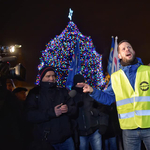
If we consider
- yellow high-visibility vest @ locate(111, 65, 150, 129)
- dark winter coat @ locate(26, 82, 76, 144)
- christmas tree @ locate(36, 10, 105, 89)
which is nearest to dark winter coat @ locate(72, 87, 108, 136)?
dark winter coat @ locate(26, 82, 76, 144)

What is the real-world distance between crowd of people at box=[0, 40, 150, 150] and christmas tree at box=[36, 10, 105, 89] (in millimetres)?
11206

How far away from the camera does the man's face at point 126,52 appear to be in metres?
2.80

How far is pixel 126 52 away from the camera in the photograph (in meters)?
2.82

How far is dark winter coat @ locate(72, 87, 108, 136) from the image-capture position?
3920mm

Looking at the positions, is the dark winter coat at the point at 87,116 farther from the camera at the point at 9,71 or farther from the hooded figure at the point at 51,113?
the camera at the point at 9,71

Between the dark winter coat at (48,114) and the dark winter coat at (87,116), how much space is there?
0.76 meters

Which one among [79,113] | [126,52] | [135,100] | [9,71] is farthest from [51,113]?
[126,52]

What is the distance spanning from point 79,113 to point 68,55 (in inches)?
475

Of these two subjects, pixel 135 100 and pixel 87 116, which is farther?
pixel 87 116

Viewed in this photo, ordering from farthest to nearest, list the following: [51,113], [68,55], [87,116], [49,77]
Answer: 1. [68,55]
2. [87,116]
3. [49,77]
4. [51,113]

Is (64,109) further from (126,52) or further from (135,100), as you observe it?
(126,52)

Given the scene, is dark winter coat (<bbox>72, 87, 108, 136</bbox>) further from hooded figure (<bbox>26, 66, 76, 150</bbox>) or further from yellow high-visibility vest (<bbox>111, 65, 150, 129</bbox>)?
yellow high-visibility vest (<bbox>111, 65, 150, 129</bbox>)

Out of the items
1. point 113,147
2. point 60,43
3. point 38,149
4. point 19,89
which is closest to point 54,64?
point 60,43

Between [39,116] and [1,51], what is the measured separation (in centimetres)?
141
